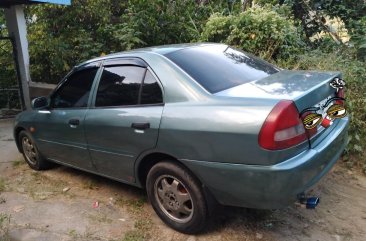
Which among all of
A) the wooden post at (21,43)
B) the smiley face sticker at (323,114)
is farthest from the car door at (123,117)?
the wooden post at (21,43)

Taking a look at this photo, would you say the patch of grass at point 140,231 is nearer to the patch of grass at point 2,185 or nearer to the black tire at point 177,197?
the black tire at point 177,197

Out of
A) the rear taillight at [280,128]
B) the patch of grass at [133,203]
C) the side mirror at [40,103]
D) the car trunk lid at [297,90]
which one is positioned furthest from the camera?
the side mirror at [40,103]

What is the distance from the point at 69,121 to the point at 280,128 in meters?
2.56

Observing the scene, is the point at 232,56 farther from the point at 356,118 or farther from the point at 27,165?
the point at 27,165

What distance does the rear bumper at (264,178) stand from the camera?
2.85 m

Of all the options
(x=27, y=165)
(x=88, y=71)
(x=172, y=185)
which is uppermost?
(x=88, y=71)

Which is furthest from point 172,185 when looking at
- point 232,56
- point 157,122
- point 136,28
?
point 136,28

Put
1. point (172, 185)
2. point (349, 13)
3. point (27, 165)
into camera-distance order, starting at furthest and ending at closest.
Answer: point (349, 13), point (27, 165), point (172, 185)

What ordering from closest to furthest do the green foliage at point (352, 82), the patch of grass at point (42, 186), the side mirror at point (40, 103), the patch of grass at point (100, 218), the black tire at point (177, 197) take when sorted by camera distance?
the black tire at point (177, 197) → the patch of grass at point (100, 218) → the patch of grass at point (42, 186) → the side mirror at point (40, 103) → the green foliage at point (352, 82)

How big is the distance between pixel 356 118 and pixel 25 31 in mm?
8049

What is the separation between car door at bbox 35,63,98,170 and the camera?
431cm

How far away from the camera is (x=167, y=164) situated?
3.46 m

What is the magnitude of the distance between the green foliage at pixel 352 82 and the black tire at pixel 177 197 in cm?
271

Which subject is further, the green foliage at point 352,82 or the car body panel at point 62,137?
the green foliage at point 352,82
